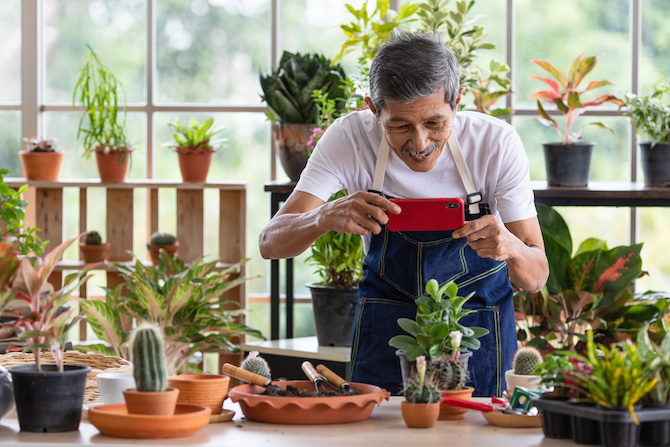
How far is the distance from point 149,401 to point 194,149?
2.99 m

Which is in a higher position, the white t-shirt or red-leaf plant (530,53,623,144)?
red-leaf plant (530,53,623,144)

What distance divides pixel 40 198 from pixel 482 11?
104 inches

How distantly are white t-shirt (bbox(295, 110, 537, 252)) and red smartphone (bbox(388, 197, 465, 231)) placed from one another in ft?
1.06

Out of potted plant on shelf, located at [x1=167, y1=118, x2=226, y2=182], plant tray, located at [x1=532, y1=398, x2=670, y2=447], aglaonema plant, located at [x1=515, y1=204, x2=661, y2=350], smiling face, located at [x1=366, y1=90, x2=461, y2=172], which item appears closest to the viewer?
plant tray, located at [x1=532, y1=398, x2=670, y2=447]

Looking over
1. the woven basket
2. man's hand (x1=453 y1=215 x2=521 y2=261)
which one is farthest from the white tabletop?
man's hand (x1=453 y1=215 x2=521 y2=261)

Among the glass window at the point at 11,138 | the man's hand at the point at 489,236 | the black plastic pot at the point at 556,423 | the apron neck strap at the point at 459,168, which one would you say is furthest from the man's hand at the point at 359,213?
the glass window at the point at 11,138

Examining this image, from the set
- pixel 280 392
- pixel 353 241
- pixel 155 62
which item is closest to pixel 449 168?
pixel 280 392

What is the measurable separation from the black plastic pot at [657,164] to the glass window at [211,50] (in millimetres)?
2117

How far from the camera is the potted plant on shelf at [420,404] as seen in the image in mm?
1492

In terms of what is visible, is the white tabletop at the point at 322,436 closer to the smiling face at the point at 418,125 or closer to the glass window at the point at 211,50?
the smiling face at the point at 418,125

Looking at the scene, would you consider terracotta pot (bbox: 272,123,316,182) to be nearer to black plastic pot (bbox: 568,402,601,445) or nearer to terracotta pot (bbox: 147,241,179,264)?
terracotta pot (bbox: 147,241,179,264)

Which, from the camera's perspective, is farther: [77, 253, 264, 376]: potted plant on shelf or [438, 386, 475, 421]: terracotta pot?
[77, 253, 264, 376]: potted plant on shelf

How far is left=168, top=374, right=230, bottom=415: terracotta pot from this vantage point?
1.51m

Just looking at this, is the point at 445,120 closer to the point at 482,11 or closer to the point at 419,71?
the point at 419,71
